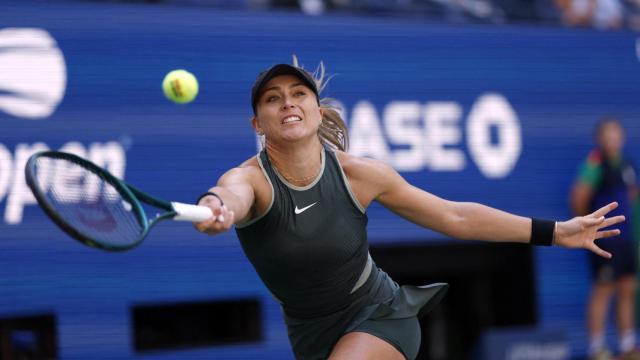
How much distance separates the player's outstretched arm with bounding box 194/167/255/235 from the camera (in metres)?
3.50

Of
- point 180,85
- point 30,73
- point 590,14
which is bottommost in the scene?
point 180,85

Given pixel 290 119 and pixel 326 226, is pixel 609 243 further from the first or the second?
pixel 290 119

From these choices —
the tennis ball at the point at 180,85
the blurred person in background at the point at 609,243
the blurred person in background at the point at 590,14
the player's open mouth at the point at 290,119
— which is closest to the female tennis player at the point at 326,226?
the player's open mouth at the point at 290,119

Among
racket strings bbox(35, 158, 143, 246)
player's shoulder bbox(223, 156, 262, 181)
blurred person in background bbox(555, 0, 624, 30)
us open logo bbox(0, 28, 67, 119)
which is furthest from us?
blurred person in background bbox(555, 0, 624, 30)

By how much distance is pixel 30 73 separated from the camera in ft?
24.3

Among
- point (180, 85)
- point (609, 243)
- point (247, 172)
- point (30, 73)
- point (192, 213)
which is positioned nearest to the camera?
point (192, 213)

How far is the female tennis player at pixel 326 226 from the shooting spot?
4270mm

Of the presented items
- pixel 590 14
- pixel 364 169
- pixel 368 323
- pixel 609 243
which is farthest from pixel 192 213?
pixel 590 14

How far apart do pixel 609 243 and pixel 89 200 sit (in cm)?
644

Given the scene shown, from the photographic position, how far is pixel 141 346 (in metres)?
7.94

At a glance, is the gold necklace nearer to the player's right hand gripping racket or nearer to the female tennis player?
the female tennis player

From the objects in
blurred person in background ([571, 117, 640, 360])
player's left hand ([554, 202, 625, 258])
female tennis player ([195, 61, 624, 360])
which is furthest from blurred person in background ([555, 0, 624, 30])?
female tennis player ([195, 61, 624, 360])

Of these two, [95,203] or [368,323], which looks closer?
[95,203]

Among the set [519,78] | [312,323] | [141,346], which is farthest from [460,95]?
[312,323]
